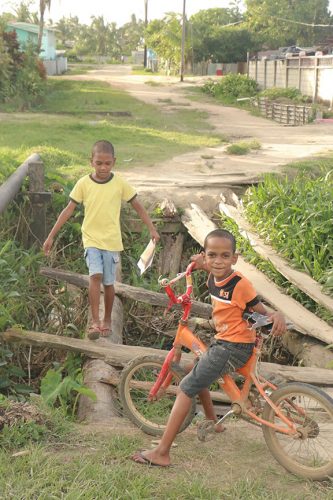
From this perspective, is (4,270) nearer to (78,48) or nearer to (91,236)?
(91,236)

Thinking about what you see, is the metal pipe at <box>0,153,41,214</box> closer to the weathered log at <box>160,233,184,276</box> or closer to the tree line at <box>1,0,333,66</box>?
the weathered log at <box>160,233,184,276</box>

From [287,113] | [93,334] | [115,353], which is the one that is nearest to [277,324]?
[115,353]

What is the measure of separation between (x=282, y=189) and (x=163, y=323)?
269cm

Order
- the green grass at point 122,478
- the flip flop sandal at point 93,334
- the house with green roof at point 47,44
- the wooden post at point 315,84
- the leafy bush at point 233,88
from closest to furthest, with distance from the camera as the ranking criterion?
the green grass at point 122,478 < the flip flop sandal at point 93,334 < the wooden post at point 315,84 < the leafy bush at point 233,88 < the house with green roof at point 47,44

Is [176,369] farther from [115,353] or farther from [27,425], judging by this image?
[115,353]

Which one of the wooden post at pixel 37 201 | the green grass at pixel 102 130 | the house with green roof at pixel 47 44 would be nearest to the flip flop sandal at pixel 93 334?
the wooden post at pixel 37 201

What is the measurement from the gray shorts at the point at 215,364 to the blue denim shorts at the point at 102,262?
2.02m

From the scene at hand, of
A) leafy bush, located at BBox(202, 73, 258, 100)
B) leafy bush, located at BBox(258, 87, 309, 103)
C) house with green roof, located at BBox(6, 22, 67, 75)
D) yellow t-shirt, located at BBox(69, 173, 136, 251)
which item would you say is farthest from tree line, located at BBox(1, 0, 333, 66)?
yellow t-shirt, located at BBox(69, 173, 136, 251)

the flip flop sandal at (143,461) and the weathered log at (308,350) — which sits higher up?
the flip flop sandal at (143,461)

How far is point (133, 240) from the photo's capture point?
8555 millimetres

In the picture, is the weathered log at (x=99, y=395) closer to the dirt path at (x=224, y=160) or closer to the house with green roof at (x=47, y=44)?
the dirt path at (x=224, y=160)

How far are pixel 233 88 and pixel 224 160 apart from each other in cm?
1903

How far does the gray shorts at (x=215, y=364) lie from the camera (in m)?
3.72

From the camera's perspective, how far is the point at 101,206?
18.2 ft
